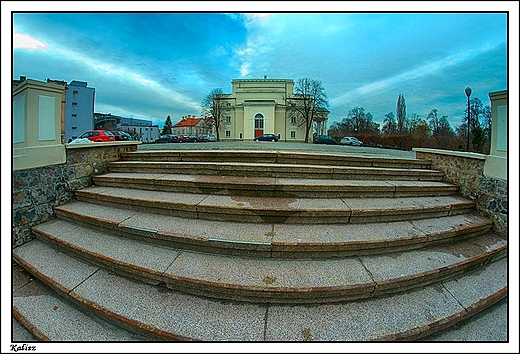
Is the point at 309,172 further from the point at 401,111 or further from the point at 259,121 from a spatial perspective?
the point at 401,111

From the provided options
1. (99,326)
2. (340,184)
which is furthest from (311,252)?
(99,326)

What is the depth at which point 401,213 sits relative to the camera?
2.95 m

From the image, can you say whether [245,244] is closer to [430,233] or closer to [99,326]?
[99,326]

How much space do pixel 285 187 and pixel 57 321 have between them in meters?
2.92

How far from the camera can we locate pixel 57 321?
2.02 m

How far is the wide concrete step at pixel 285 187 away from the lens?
10.8 feet

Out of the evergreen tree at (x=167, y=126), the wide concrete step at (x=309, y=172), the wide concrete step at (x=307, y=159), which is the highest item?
the evergreen tree at (x=167, y=126)

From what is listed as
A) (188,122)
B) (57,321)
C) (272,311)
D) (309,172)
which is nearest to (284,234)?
(272,311)

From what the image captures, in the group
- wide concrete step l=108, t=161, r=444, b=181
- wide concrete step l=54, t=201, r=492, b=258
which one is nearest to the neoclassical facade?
wide concrete step l=108, t=161, r=444, b=181

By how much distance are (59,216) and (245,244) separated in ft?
10.7

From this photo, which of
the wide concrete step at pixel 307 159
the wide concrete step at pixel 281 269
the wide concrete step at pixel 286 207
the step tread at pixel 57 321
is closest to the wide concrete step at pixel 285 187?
the wide concrete step at pixel 286 207

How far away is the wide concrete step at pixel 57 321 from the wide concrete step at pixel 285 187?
1851 mm

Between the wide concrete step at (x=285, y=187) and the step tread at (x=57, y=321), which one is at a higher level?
the wide concrete step at (x=285, y=187)

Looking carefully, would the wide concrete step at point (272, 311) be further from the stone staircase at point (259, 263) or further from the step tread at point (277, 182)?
the step tread at point (277, 182)
